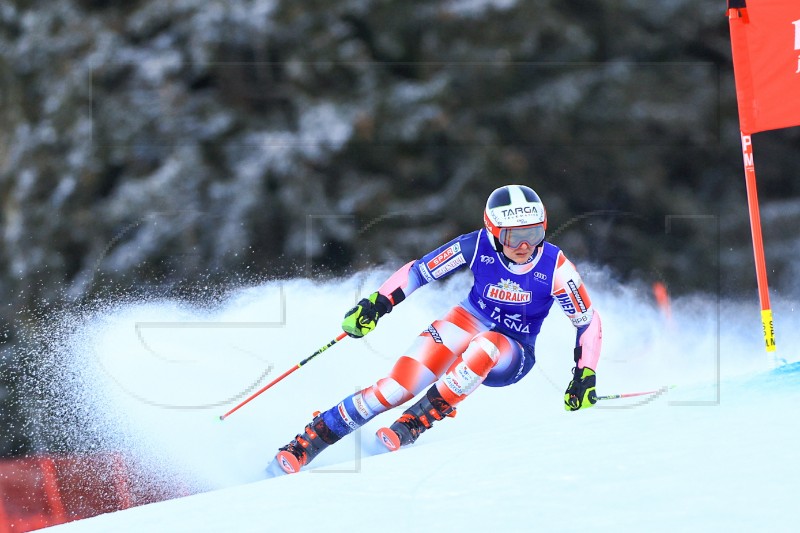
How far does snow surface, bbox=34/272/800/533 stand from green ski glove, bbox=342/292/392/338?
0.41 meters

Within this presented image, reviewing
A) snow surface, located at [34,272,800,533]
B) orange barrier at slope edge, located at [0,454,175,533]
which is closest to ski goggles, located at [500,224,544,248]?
snow surface, located at [34,272,800,533]

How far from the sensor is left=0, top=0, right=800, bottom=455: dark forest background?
18.6 ft

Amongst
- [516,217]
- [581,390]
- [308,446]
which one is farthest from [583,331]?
[308,446]

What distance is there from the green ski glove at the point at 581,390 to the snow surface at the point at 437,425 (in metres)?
0.05

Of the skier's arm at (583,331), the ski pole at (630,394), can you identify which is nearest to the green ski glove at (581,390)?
the skier's arm at (583,331)

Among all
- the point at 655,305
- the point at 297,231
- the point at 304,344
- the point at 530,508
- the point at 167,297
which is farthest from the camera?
the point at 297,231

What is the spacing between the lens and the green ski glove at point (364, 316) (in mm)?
3354

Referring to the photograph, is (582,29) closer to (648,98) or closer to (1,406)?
(648,98)

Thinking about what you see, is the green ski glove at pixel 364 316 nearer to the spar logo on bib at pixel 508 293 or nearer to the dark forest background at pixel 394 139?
the spar logo on bib at pixel 508 293

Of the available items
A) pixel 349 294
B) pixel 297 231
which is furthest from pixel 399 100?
pixel 349 294

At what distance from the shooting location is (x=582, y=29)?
5.91 metres

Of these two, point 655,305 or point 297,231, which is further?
point 297,231

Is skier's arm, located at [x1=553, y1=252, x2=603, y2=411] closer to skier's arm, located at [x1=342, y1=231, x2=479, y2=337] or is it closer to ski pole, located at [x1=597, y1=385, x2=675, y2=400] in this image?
ski pole, located at [x1=597, y1=385, x2=675, y2=400]

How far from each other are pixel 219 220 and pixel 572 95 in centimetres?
238
